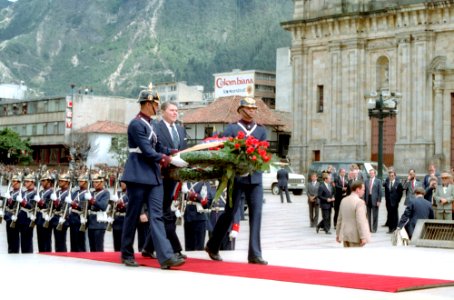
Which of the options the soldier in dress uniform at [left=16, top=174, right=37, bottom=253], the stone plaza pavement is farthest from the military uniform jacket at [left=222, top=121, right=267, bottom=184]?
the soldier in dress uniform at [left=16, top=174, right=37, bottom=253]

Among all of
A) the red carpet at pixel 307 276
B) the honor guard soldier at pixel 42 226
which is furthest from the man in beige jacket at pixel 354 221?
the honor guard soldier at pixel 42 226

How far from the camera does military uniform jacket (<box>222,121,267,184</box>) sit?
36.0 feet

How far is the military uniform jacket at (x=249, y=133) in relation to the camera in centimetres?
1097

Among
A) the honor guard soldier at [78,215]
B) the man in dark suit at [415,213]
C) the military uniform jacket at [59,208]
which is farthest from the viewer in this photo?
the man in dark suit at [415,213]

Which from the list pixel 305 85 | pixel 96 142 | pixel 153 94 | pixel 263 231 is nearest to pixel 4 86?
pixel 96 142

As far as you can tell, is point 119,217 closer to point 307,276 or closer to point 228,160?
point 228,160

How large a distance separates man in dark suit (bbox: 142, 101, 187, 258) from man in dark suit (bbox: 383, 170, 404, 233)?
1435 cm

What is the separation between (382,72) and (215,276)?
146ft

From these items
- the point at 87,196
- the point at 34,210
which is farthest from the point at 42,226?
the point at 87,196

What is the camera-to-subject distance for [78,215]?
15836 millimetres

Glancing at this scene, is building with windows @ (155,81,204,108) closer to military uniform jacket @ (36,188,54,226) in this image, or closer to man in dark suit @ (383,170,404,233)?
man in dark suit @ (383,170,404,233)

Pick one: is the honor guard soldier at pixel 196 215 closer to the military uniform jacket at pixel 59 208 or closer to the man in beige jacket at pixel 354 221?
the military uniform jacket at pixel 59 208

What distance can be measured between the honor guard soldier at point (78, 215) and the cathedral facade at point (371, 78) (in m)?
36.1

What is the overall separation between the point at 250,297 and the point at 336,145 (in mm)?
46327
